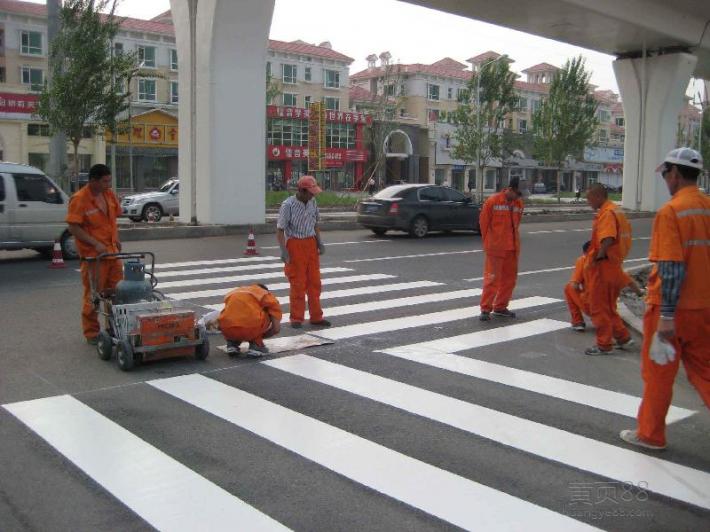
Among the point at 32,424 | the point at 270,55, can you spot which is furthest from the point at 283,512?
the point at 270,55

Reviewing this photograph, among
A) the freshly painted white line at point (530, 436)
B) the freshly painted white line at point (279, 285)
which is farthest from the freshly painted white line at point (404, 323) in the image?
the freshly painted white line at point (279, 285)

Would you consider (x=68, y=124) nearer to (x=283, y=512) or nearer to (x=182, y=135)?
(x=182, y=135)

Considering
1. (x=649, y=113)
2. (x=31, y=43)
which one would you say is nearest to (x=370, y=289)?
(x=649, y=113)

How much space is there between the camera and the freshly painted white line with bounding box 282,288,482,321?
9.82 meters

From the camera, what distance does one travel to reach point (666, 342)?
4531mm

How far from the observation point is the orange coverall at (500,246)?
30.5ft

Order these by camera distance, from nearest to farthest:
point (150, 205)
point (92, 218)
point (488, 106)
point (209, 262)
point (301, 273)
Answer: point (92, 218)
point (301, 273)
point (209, 262)
point (150, 205)
point (488, 106)

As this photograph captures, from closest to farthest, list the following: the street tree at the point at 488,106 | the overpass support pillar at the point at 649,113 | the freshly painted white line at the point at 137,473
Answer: the freshly painted white line at the point at 137,473
the overpass support pillar at the point at 649,113
the street tree at the point at 488,106

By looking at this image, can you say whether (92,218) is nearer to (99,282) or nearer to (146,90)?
(99,282)

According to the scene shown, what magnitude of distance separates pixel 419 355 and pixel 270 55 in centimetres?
6392

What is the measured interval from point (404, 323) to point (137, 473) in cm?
505

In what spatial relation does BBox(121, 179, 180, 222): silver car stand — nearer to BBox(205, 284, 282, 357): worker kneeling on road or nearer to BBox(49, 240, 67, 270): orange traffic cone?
BBox(49, 240, 67, 270): orange traffic cone

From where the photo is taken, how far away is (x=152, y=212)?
88.4 ft

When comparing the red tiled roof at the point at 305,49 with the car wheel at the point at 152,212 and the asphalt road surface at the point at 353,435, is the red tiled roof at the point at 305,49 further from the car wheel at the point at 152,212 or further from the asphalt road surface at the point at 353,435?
the asphalt road surface at the point at 353,435
